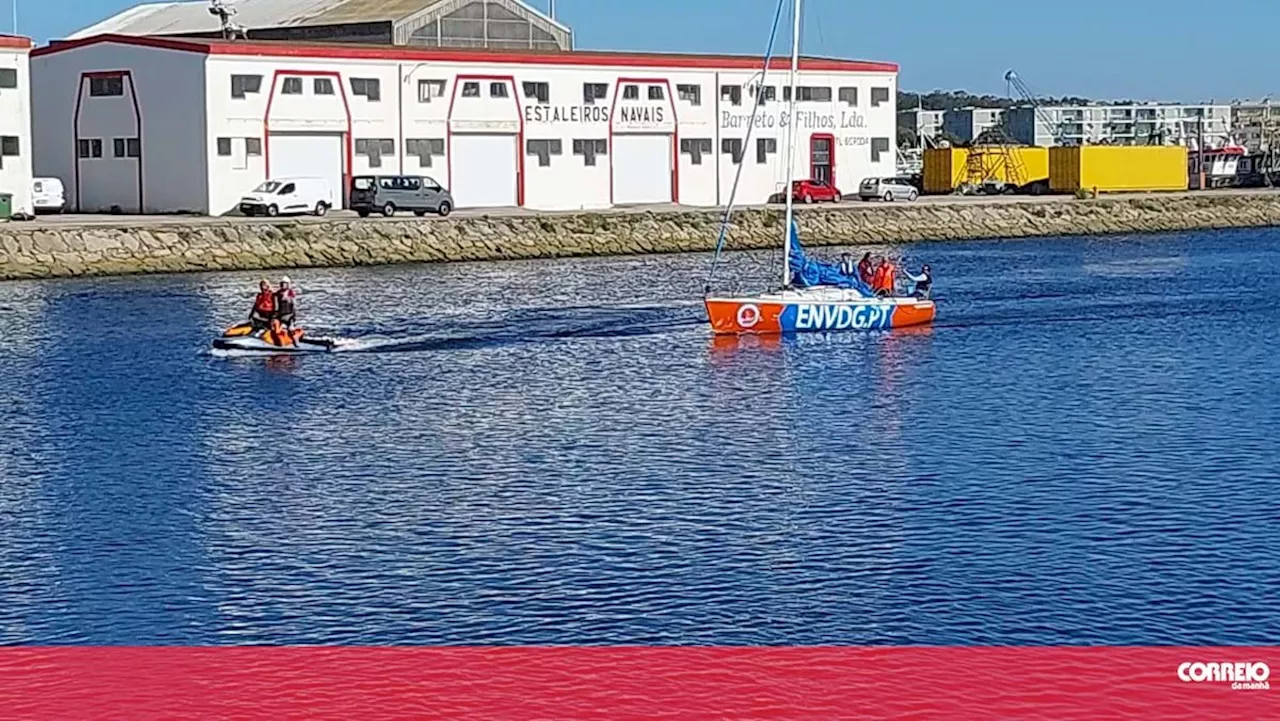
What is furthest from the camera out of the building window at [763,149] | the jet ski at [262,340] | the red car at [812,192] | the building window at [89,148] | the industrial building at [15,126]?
the building window at [763,149]

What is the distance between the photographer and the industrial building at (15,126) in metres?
68.2

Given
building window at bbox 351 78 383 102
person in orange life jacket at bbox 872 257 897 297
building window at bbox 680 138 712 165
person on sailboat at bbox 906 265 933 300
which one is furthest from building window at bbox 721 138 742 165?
person in orange life jacket at bbox 872 257 897 297

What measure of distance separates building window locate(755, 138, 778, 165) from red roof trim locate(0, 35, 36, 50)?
30.3 m

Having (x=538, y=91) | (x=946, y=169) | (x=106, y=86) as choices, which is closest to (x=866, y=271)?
(x=538, y=91)

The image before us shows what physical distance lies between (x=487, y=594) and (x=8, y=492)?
361 inches

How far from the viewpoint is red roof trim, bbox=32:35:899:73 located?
237 feet

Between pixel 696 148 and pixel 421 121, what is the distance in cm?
1312

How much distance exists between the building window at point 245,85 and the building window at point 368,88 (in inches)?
153

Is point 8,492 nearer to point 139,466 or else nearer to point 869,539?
point 139,466

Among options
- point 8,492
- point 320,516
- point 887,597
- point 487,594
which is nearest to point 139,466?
point 8,492

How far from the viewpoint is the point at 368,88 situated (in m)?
75.4

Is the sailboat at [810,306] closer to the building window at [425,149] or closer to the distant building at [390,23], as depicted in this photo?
the building window at [425,149]

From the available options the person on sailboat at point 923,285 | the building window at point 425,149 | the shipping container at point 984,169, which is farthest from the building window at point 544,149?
the person on sailboat at point 923,285

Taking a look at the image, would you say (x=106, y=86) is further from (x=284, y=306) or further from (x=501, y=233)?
(x=284, y=306)
